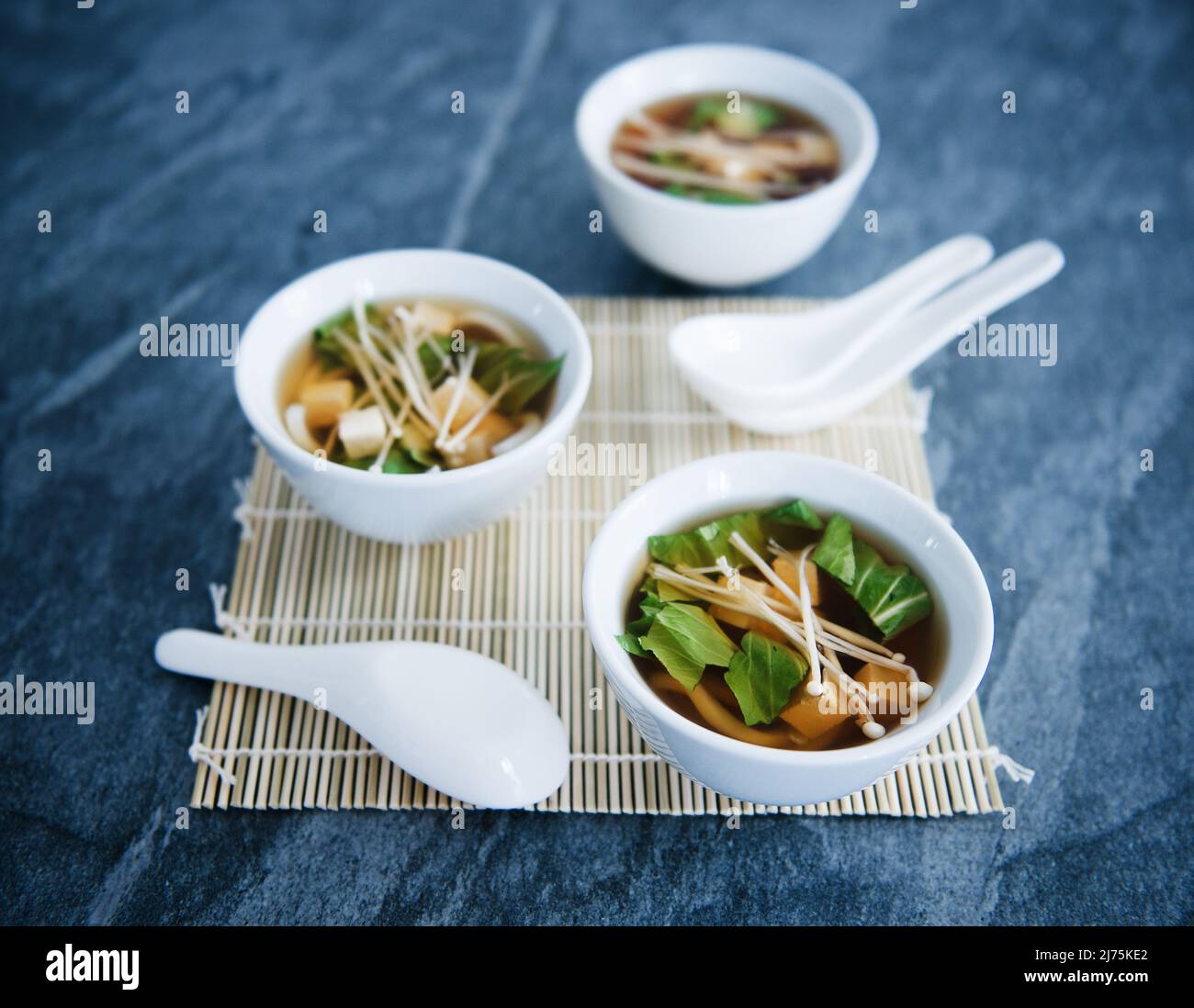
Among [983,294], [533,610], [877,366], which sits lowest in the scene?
[533,610]

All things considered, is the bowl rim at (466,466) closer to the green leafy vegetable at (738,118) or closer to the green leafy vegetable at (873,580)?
the green leafy vegetable at (873,580)

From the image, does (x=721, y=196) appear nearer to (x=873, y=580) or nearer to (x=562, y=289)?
(x=562, y=289)

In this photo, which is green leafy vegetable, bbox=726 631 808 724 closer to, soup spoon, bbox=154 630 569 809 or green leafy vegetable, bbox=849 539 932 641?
green leafy vegetable, bbox=849 539 932 641

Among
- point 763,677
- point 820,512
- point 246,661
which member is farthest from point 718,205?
point 246,661

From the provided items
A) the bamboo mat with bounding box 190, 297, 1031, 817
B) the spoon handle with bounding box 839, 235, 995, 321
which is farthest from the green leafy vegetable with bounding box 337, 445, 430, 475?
the spoon handle with bounding box 839, 235, 995, 321

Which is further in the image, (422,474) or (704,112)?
(704,112)

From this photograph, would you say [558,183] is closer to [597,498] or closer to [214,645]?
[597,498]

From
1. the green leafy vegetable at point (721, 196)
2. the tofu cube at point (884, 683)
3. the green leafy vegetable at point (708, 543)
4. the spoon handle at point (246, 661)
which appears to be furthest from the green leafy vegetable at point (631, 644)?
Answer: the green leafy vegetable at point (721, 196)
